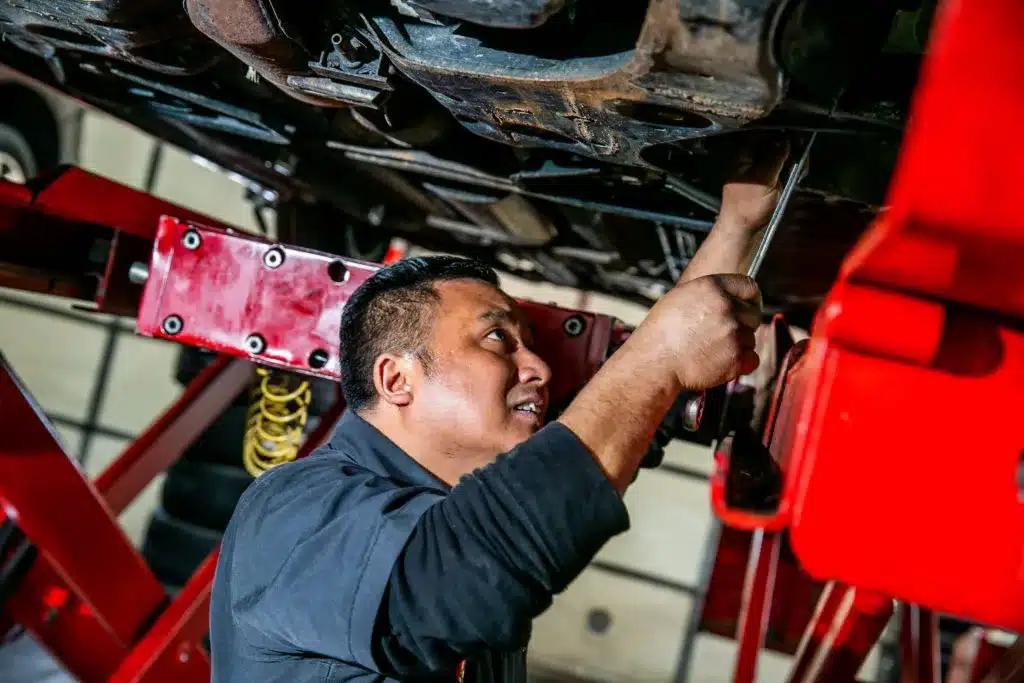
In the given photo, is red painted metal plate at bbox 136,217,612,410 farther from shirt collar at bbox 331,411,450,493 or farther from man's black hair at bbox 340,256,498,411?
shirt collar at bbox 331,411,450,493

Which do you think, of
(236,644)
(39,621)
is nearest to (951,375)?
(236,644)

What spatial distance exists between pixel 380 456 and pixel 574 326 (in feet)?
1.51

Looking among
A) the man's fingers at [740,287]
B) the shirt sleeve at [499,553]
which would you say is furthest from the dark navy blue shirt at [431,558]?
the man's fingers at [740,287]

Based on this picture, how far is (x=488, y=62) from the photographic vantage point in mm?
961

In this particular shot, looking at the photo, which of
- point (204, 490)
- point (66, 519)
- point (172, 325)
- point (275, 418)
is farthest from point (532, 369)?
point (204, 490)

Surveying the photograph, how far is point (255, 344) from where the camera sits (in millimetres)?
1412

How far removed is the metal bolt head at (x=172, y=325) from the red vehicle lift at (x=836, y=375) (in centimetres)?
1

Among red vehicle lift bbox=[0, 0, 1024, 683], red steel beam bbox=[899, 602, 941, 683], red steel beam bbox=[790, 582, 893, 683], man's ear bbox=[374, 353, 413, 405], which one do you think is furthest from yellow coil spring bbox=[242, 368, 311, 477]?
red steel beam bbox=[899, 602, 941, 683]

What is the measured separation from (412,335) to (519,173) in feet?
1.39

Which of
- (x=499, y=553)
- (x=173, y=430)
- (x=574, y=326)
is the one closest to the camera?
(x=499, y=553)

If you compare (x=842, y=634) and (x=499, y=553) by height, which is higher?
(x=499, y=553)

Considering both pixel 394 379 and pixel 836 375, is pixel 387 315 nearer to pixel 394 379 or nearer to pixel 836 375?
pixel 394 379

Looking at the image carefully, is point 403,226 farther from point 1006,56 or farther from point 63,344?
point 63,344

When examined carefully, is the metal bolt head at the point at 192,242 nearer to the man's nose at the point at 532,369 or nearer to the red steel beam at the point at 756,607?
the man's nose at the point at 532,369
